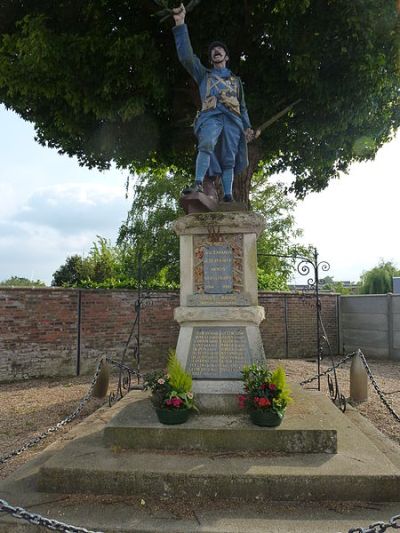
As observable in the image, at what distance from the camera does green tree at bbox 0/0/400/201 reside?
700cm

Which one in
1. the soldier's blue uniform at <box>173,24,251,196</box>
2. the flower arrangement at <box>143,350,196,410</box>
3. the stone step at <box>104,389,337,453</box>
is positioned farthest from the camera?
the soldier's blue uniform at <box>173,24,251,196</box>

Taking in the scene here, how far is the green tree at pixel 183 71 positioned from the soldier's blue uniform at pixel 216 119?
2394 mm

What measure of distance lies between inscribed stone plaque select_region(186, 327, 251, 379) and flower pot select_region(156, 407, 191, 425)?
0.63 m

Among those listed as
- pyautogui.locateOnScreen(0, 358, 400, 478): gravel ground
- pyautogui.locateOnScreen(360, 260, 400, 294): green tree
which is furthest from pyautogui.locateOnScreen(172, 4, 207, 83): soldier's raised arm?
pyautogui.locateOnScreen(360, 260, 400, 294): green tree

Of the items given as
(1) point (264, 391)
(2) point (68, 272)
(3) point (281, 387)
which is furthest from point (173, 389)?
(2) point (68, 272)

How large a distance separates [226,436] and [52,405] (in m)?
A: 4.16

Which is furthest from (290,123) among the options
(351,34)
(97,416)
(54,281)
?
(54,281)

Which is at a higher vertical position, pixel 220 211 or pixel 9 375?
pixel 220 211

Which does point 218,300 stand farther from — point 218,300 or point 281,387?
point 281,387

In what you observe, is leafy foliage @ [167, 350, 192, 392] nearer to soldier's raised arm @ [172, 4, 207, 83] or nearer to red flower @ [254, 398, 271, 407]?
red flower @ [254, 398, 271, 407]

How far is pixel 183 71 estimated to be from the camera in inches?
339

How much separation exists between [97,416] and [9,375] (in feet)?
16.2

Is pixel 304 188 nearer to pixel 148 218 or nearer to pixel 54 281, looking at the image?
pixel 148 218

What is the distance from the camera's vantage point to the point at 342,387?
826cm
